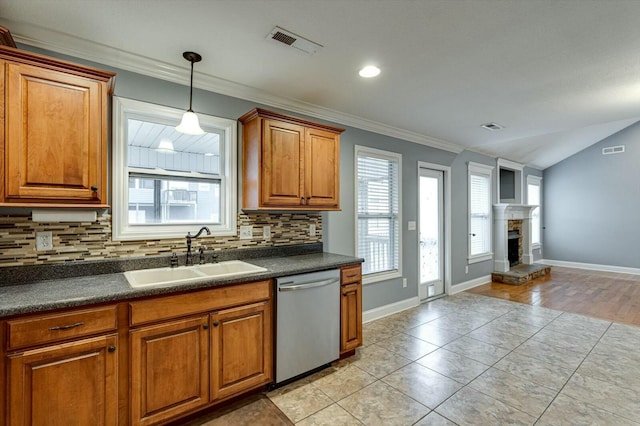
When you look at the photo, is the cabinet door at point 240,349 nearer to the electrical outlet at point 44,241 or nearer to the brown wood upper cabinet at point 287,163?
the brown wood upper cabinet at point 287,163

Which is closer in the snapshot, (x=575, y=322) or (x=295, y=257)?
(x=295, y=257)

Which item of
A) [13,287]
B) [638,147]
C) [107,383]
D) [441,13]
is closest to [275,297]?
[107,383]

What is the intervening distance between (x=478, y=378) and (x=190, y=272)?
8.05ft

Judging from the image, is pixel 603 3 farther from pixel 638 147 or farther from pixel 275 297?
pixel 638 147

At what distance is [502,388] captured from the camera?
2418 millimetres

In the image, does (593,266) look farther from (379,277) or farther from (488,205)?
(379,277)

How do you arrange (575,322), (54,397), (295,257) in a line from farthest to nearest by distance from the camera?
(575,322) → (295,257) → (54,397)

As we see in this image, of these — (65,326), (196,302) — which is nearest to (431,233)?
(196,302)

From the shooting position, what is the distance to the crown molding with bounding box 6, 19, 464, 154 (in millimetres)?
1984

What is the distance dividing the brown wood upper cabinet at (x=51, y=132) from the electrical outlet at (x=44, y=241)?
40 cm

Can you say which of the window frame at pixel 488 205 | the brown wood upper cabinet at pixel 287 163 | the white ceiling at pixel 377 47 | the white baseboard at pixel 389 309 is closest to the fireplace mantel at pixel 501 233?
the window frame at pixel 488 205

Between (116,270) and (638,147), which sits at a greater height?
(638,147)

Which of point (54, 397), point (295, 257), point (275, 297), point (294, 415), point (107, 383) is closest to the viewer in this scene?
point (54, 397)

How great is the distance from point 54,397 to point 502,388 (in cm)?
288
